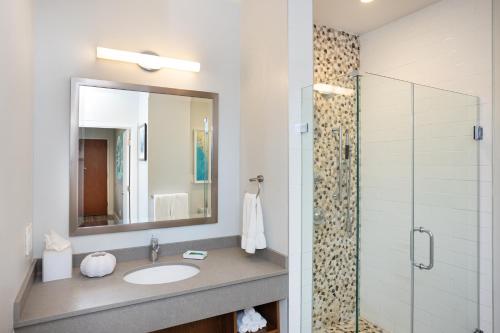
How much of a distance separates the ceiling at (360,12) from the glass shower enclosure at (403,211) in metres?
0.77

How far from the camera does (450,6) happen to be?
2.22 m

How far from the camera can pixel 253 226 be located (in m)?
2.06

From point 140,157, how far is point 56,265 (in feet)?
2.70

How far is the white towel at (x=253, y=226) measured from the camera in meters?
2.03

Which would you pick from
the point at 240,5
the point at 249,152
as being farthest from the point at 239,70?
the point at 249,152

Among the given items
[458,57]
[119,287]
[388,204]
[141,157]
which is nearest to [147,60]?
[141,157]

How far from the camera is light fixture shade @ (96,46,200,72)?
1.95m

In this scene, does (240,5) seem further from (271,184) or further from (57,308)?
(57,308)

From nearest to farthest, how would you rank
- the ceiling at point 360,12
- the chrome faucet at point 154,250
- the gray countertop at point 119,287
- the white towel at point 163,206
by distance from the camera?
the gray countertop at point 119,287, the chrome faucet at point 154,250, the white towel at point 163,206, the ceiling at point 360,12

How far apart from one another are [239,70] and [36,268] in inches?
76.4

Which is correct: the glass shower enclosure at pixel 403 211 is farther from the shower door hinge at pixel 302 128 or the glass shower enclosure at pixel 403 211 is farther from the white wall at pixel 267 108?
the white wall at pixel 267 108

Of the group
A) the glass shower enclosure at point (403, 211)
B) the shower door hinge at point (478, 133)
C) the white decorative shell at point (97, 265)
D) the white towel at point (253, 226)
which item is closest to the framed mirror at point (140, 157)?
the white decorative shell at point (97, 265)

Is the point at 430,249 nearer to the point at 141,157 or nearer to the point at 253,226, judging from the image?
the point at 253,226

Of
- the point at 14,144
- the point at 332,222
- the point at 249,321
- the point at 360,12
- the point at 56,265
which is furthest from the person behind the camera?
the point at 360,12
